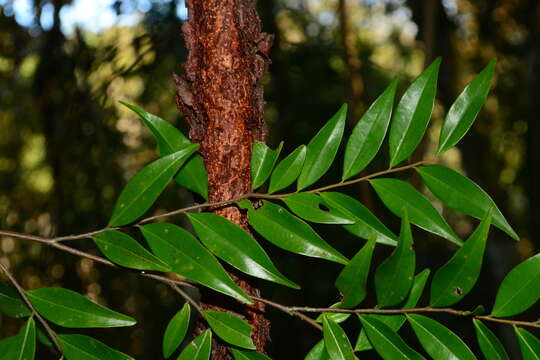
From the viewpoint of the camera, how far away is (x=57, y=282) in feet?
7.08

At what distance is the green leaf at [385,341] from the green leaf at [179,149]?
17 cm

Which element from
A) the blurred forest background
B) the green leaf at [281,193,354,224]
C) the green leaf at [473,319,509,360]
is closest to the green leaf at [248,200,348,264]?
the green leaf at [281,193,354,224]

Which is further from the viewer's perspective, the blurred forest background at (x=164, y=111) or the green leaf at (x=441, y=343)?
the blurred forest background at (x=164, y=111)

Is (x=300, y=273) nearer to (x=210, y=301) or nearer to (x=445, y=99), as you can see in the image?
(x=445, y=99)

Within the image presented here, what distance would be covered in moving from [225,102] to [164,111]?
252 centimetres

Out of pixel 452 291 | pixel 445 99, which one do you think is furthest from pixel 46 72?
pixel 452 291

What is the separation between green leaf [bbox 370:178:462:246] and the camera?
19.2 inches

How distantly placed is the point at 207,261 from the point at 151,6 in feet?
4.67

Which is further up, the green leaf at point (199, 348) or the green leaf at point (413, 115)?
the green leaf at point (413, 115)

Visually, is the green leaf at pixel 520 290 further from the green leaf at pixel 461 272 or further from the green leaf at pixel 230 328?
the green leaf at pixel 230 328

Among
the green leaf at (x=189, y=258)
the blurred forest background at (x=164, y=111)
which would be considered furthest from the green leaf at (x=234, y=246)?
the blurred forest background at (x=164, y=111)

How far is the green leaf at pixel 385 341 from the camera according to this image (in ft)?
1.54

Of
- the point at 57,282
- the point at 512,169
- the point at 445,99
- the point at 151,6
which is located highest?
the point at 151,6

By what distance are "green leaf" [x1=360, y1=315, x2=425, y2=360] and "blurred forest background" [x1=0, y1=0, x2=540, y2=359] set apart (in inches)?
21.0
